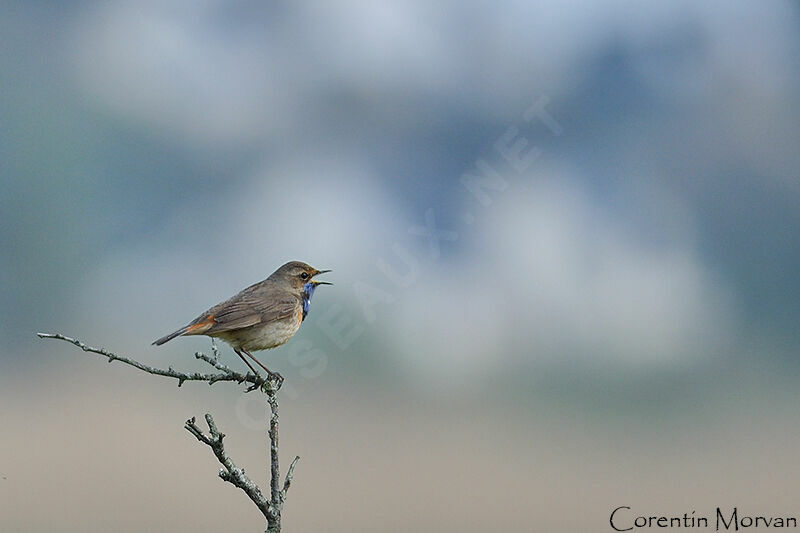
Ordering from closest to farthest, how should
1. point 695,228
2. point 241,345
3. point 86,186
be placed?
1. point 241,345
2. point 86,186
3. point 695,228

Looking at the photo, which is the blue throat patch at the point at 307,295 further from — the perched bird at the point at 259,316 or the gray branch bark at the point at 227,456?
the gray branch bark at the point at 227,456

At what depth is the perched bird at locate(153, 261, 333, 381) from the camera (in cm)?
458

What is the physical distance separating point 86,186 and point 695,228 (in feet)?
73.9

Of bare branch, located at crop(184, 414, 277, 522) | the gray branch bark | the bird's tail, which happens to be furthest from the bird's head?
bare branch, located at crop(184, 414, 277, 522)

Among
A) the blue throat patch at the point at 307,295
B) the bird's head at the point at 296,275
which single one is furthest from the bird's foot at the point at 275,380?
the bird's head at the point at 296,275

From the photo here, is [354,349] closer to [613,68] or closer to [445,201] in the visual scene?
[445,201]

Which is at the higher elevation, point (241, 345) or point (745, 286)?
point (745, 286)

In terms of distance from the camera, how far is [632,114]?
144 feet

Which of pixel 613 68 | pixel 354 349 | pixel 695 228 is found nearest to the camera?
pixel 354 349

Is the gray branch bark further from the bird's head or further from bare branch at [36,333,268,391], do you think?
the bird's head

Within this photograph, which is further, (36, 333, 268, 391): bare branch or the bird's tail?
the bird's tail

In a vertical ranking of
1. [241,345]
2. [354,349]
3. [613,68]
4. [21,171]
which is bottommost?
[241,345]

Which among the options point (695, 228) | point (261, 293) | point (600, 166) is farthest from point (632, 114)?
point (261, 293)

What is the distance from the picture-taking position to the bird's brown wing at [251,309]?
4.58 metres
